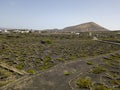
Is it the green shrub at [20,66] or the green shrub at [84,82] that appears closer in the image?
the green shrub at [84,82]

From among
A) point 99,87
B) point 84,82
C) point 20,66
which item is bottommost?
point 99,87

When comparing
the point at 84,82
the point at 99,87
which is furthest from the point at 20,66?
the point at 99,87

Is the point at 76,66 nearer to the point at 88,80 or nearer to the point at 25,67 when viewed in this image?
the point at 88,80

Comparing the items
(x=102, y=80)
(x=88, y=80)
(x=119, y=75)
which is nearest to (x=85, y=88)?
(x=88, y=80)

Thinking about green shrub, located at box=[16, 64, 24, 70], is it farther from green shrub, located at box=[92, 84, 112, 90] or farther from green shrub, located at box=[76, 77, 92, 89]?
green shrub, located at box=[92, 84, 112, 90]

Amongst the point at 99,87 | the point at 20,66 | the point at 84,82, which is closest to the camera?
the point at 99,87

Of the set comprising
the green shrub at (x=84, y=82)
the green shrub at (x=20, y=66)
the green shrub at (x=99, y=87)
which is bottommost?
the green shrub at (x=99, y=87)

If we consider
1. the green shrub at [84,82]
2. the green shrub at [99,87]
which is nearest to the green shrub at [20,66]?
the green shrub at [84,82]

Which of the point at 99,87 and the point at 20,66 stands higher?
the point at 20,66

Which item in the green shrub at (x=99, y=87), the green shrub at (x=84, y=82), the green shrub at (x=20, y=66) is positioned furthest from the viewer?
the green shrub at (x=20, y=66)

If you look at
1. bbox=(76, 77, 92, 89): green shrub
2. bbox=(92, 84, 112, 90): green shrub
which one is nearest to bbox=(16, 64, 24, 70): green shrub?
bbox=(76, 77, 92, 89): green shrub

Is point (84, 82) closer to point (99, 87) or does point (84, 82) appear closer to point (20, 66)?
point (99, 87)

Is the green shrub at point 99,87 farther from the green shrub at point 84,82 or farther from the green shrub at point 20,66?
the green shrub at point 20,66

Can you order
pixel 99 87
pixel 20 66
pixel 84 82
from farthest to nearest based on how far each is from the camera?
pixel 20 66, pixel 84 82, pixel 99 87
